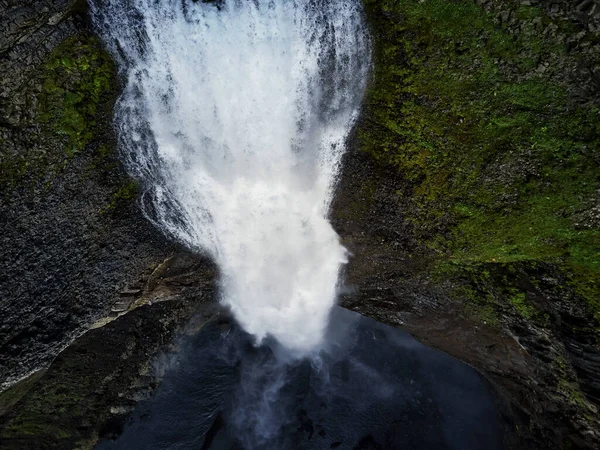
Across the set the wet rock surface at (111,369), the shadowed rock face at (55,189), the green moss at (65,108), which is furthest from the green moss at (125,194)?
the wet rock surface at (111,369)

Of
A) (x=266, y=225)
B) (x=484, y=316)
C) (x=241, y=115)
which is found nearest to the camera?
(x=241, y=115)

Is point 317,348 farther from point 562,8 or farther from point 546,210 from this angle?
point 562,8

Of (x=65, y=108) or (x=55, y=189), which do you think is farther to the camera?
(x=55, y=189)

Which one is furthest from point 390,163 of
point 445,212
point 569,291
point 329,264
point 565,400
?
point 565,400

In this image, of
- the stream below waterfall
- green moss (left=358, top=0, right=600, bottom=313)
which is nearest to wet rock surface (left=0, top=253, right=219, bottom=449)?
the stream below waterfall

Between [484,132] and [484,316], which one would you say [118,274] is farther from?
[484,316]

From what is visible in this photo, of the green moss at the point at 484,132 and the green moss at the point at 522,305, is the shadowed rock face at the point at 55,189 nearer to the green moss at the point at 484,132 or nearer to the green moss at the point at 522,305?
the green moss at the point at 484,132

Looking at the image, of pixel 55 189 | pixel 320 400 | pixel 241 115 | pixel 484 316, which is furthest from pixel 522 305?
pixel 55 189
